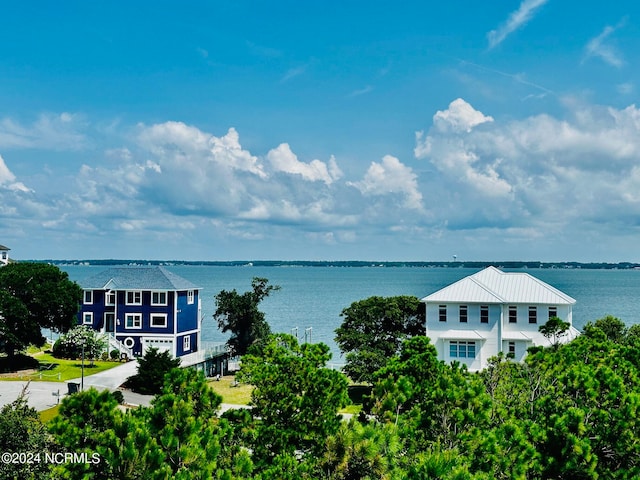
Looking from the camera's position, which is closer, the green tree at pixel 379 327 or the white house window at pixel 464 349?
the white house window at pixel 464 349

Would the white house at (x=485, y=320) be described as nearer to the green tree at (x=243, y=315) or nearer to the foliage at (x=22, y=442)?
the green tree at (x=243, y=315)

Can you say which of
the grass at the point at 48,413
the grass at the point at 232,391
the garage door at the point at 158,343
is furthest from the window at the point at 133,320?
the grass at the point at 48,413

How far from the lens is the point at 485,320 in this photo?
1662 inches

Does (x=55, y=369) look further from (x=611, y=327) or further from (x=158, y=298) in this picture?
(x=611, y=327)

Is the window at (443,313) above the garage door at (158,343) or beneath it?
above

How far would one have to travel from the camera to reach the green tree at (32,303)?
136ft

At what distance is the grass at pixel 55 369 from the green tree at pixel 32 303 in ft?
6.14

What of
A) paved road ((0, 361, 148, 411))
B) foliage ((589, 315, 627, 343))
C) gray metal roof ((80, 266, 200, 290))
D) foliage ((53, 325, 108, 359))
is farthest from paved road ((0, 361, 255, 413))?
foliage ((589, 315, 627, 343))

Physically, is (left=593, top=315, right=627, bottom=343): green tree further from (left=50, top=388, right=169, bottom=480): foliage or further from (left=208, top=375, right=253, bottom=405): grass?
(left=50, top=388, right=169, bottom=480): foliage

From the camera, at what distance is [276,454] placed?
13.5 meters

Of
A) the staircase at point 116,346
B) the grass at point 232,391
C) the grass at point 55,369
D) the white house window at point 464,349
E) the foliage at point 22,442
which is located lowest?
the grass at point 232,391

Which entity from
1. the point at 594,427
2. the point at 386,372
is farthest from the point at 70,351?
the point at 594,427

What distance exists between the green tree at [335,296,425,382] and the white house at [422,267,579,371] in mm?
2324

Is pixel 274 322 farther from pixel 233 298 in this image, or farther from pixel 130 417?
pixel 130 417
